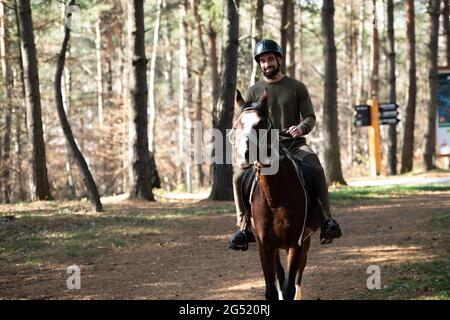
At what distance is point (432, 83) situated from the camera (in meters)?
28.6

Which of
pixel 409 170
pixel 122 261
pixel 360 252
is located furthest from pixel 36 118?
pixel 409 170

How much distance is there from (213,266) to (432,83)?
1935 centimetres

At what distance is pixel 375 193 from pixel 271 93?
13847 millimetres

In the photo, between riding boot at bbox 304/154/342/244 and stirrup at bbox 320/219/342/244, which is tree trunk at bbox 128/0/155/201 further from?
stirrup at bbox 320/219/342/244

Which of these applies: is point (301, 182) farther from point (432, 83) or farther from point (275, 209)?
point (432, 83)

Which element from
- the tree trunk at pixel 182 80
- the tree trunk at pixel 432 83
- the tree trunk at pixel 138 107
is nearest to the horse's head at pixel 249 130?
the tree trunk at pixel 138 107

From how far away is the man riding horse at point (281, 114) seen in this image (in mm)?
7910

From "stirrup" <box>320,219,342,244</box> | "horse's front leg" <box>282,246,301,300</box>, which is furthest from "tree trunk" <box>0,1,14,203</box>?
"horse's front leg" <box>282,246,301,300</box>

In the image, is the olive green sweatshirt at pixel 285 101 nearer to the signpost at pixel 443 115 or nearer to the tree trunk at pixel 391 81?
the signpost at pixel 443 115

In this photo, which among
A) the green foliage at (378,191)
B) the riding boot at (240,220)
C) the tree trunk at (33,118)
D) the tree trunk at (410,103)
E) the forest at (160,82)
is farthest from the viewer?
the tree trunk at (410,103)

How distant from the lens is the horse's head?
21.2 feet

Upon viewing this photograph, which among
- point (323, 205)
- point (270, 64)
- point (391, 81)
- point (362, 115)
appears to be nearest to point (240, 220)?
point (323, 205)

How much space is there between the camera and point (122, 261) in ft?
41.3
